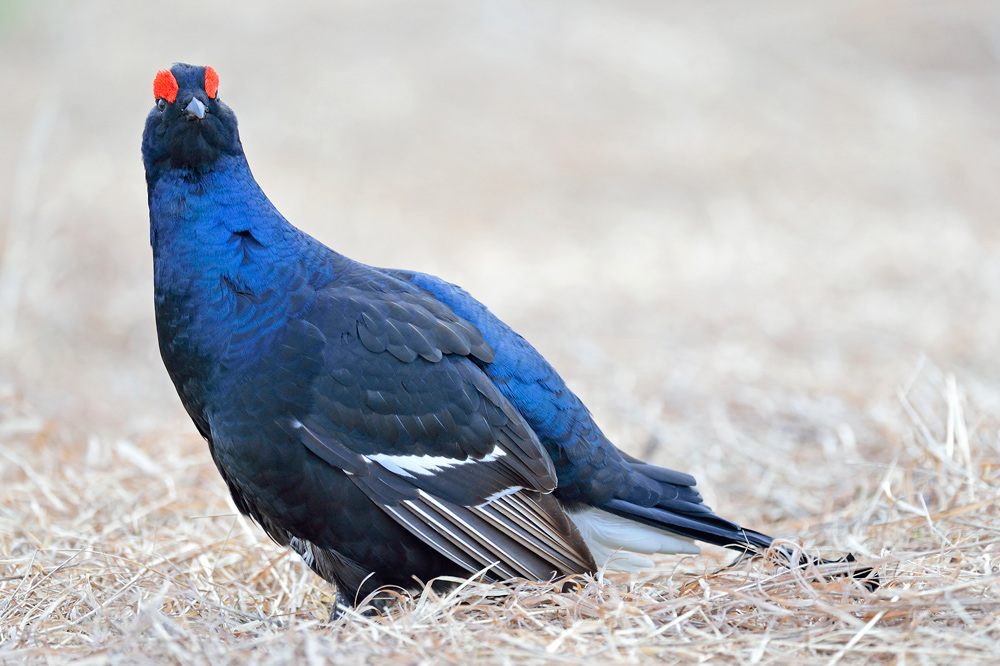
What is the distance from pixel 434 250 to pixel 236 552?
602 cm

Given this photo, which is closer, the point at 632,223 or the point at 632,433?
the point at 632,433

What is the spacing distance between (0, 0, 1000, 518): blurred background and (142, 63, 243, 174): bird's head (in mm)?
2498

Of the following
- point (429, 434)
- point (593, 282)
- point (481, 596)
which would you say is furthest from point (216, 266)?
point (593, 282)

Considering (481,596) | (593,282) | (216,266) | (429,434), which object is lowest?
(481,596)

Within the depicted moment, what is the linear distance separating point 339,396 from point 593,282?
6.00 m

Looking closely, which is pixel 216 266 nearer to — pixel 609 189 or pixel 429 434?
pixel 429 434

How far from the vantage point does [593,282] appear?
876 cm

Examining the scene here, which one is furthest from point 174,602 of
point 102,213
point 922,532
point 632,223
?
point 632,223

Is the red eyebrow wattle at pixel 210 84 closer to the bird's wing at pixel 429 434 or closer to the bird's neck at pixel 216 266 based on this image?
the bird's neck at pixel 216 266

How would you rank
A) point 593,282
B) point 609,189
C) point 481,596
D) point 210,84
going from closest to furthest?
point 481,596, point 210,84, point 593,282, point 609,189

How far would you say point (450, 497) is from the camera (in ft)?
10.1

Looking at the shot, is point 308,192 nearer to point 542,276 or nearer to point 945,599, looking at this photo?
point 542,276

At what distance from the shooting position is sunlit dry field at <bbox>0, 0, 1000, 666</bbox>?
2674mm

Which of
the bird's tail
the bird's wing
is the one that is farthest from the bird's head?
the bird's tail
